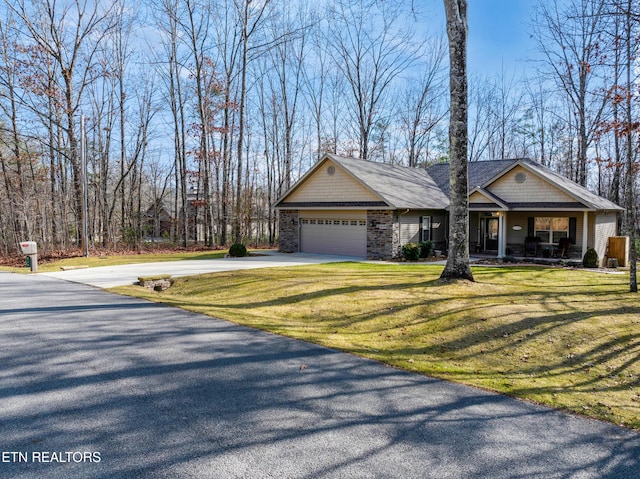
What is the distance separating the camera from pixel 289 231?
22.1 meters

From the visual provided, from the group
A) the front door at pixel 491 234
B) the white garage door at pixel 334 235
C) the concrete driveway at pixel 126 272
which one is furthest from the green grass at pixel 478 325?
the front door at pixel 491 234

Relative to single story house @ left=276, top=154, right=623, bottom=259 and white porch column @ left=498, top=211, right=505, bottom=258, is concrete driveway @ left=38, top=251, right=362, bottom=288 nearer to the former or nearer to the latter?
single story house @ left=276, top=154, right=623, bottom=259

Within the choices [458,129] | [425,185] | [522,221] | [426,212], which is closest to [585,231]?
[522,221]

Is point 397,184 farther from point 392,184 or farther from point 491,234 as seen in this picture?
point 491,234

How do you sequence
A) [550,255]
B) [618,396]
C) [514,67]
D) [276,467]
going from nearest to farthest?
[276,467], [618,396], [550,255], [514,67]

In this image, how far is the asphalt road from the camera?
10.3 ft

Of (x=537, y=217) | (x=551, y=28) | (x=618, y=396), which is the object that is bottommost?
(x=618, y=396)

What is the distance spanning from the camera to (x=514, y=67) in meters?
35.4

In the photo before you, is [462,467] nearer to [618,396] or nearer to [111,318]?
[618,396]

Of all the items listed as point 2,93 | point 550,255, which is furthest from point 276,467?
point 2,93

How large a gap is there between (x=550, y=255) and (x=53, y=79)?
86.9 ft

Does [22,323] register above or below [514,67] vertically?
below

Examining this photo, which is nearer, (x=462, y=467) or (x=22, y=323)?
(x=462, y=467)

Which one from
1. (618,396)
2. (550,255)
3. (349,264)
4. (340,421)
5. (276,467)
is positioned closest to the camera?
(276,467)
